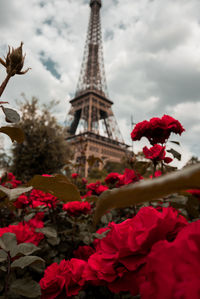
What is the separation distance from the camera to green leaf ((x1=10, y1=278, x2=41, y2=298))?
0.45 meters

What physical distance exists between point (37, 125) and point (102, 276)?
650cm

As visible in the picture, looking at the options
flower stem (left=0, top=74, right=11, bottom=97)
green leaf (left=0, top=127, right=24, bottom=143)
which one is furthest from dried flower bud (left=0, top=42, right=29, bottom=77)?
green leaf (left=0, top=127, right=24, bottom=143)

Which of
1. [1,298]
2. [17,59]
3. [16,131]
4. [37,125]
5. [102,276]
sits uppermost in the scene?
[37,125]

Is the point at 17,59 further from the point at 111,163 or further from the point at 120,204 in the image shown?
the point at 111,163

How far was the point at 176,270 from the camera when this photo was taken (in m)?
0.17

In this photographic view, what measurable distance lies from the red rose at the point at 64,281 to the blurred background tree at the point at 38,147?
5.49 meters

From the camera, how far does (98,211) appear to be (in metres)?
0.17

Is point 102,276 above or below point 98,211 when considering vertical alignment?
below

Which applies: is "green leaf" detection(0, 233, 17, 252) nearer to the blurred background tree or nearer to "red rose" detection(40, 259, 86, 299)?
"red rose" detection(40, 259, 86, 299)

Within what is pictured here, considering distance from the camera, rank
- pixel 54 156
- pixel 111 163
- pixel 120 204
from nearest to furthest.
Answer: pixel 120 204
pixel 54 156
pixel 111 163

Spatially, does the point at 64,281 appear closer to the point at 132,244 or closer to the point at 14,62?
the point at 132,244

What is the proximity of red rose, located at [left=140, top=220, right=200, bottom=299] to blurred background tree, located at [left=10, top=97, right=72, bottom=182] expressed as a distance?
574 cm

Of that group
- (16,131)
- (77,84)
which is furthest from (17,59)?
(77,84)

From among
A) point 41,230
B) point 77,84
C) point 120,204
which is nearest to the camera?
point 120,204
